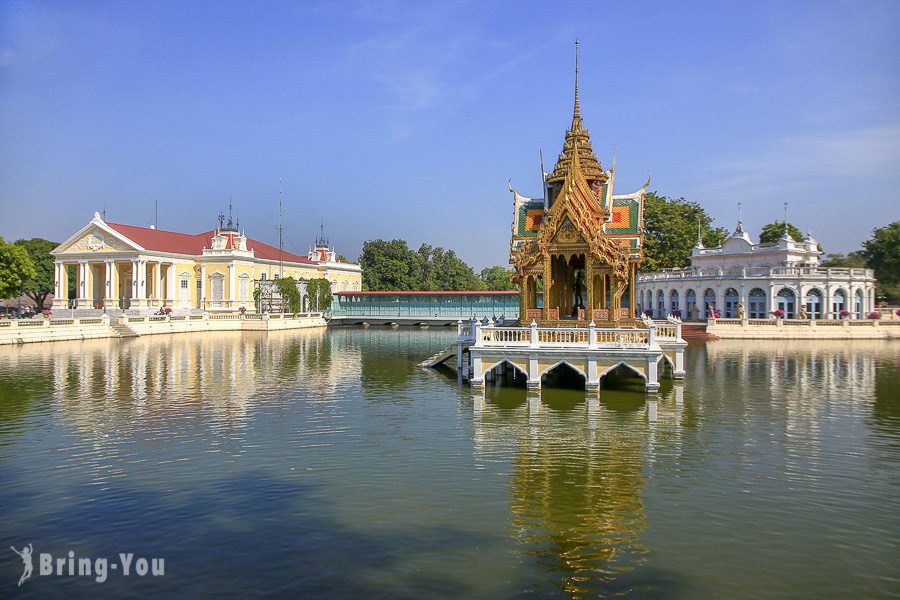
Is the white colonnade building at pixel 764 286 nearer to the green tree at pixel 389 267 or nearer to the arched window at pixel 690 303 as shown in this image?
the arched window at pixel 690 303

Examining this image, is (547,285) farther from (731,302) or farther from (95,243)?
(95,243)

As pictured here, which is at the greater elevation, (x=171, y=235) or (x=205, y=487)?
(x=171, y=235)

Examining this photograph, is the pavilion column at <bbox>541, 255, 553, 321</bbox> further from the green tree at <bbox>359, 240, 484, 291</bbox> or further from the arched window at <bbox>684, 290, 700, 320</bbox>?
the green tree at <bbox>359, 240, 484, 291</bbox>

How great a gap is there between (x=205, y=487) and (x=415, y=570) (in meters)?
5.30

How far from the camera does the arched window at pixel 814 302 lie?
52062 millimetres

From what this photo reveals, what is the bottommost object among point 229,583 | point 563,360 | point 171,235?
point 229,583

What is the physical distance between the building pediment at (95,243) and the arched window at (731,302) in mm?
57489

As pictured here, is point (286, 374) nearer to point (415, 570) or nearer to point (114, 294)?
point (415, 570)

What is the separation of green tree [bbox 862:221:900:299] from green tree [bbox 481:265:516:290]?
4636 cm

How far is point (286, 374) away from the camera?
27.3 m

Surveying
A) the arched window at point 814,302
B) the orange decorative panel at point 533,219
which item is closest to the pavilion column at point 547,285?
the orange decorative panel at point 533,219

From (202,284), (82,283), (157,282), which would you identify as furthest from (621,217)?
(82,283)

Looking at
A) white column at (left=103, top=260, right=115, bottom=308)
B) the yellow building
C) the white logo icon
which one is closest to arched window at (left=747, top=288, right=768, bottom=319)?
the yellow building

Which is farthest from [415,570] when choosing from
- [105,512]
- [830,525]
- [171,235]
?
[171,235]
